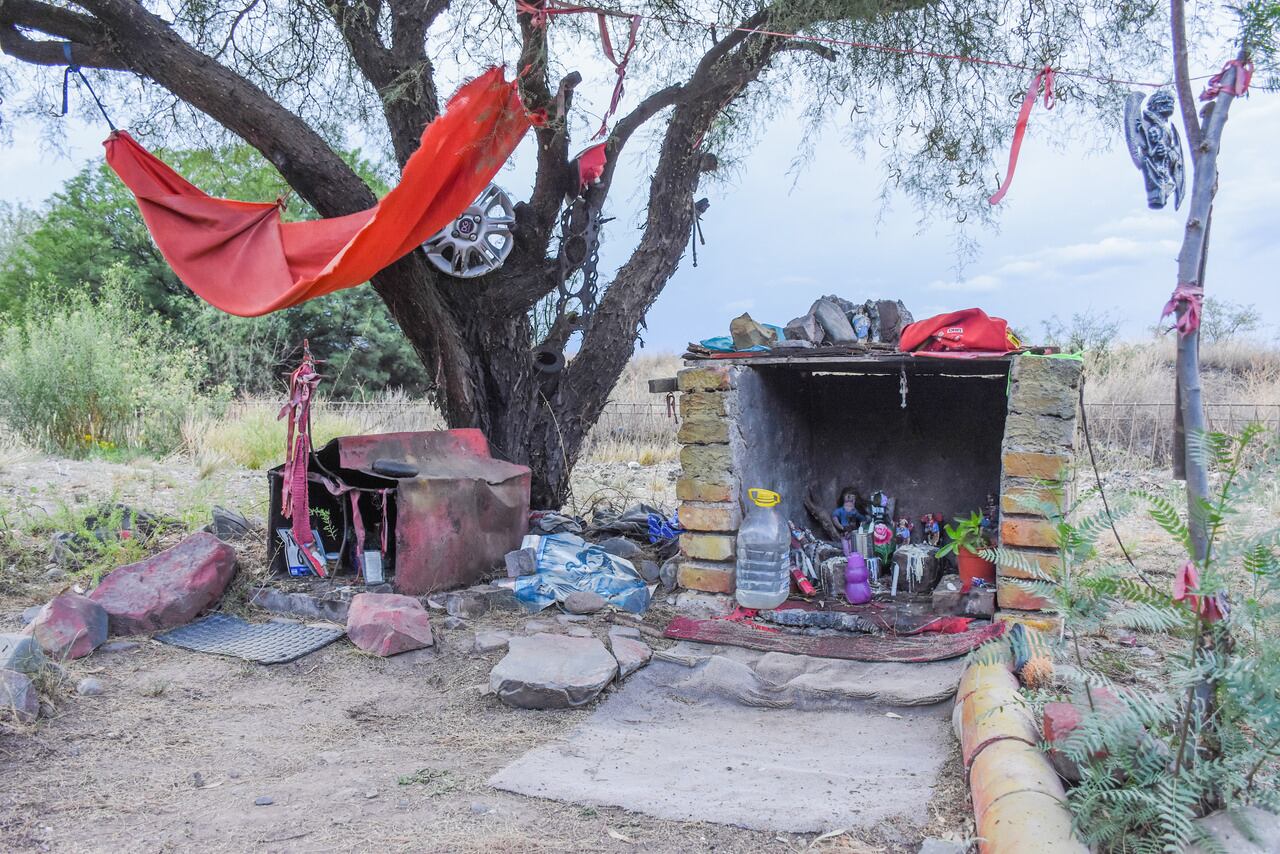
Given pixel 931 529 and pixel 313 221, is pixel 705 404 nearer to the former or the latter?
pixel 931 529

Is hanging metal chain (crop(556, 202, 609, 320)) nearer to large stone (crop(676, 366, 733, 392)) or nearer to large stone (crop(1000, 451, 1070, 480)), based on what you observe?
large stone (crop(676, 366, 733, 392))

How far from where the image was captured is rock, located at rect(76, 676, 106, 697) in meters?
3.12

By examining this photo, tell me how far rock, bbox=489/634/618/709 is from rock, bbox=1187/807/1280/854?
1.83 meters

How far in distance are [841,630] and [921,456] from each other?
60.1 inches

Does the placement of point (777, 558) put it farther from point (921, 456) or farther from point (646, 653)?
point (921, 456)

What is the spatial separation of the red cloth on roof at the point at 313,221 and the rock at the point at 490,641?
162 centimetres

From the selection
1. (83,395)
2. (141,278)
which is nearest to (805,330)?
(83,395)

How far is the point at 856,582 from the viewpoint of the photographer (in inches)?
164

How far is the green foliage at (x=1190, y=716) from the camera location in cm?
185

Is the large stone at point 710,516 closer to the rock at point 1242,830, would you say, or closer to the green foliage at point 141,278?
the rock at point 1242,830

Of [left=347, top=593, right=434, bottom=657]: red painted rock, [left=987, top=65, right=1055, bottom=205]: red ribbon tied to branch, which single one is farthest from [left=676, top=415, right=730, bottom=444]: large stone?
[left=987, top=65, right=1055, bottom=205]: red ribbon tied to branch

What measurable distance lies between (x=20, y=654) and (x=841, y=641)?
2.93 m

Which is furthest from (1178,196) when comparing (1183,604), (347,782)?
(347,782)

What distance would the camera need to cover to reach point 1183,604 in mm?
1991
